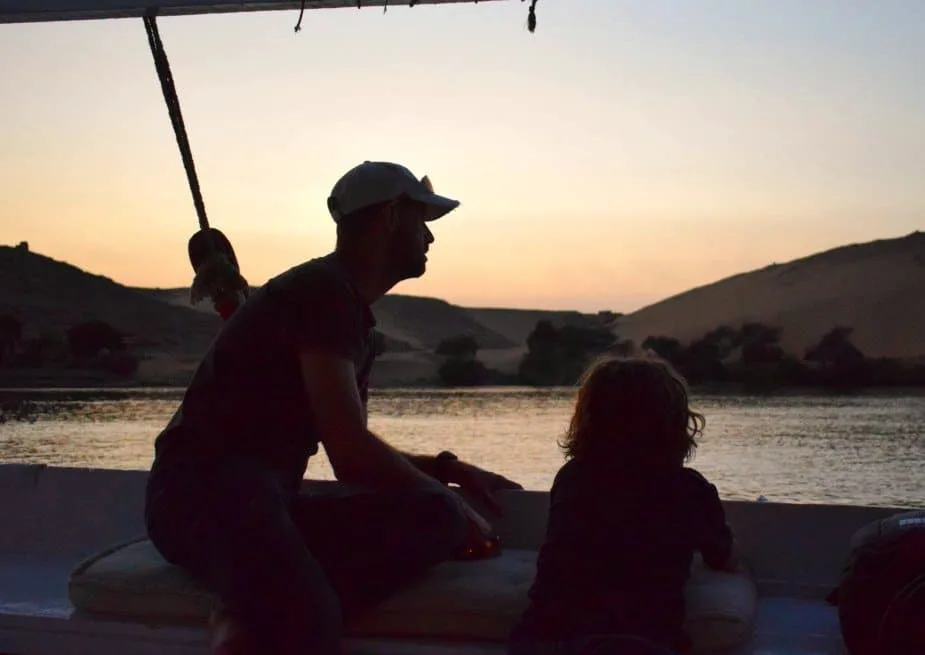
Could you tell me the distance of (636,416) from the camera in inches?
98.3

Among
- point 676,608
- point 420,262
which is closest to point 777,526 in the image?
point 676,608

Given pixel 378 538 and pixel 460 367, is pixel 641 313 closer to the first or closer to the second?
pixel 460 367

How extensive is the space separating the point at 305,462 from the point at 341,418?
0.33 meters

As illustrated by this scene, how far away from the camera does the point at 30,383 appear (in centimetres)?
1382

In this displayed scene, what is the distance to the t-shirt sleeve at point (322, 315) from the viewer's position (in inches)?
100

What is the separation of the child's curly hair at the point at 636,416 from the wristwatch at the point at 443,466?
65cm

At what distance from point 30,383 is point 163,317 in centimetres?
199

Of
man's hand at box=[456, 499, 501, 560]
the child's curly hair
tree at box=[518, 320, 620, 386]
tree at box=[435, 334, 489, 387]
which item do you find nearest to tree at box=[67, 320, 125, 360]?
tree at box=[435, 334, 489, 387]

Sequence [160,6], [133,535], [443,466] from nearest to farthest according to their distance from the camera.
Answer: [443,466]
[133,535]
[160,6]

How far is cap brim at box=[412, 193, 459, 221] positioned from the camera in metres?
2.80

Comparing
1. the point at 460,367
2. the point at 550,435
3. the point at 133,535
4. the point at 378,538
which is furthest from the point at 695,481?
the point at 460,367

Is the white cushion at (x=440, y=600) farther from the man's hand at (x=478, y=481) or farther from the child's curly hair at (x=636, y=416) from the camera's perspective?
the child's curly hair at (x=636, y=416)

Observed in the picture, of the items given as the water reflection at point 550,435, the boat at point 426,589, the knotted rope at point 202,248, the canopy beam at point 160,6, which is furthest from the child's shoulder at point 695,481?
the water reflection at point 550,435

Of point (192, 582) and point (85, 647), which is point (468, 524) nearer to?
point (192, 582)
